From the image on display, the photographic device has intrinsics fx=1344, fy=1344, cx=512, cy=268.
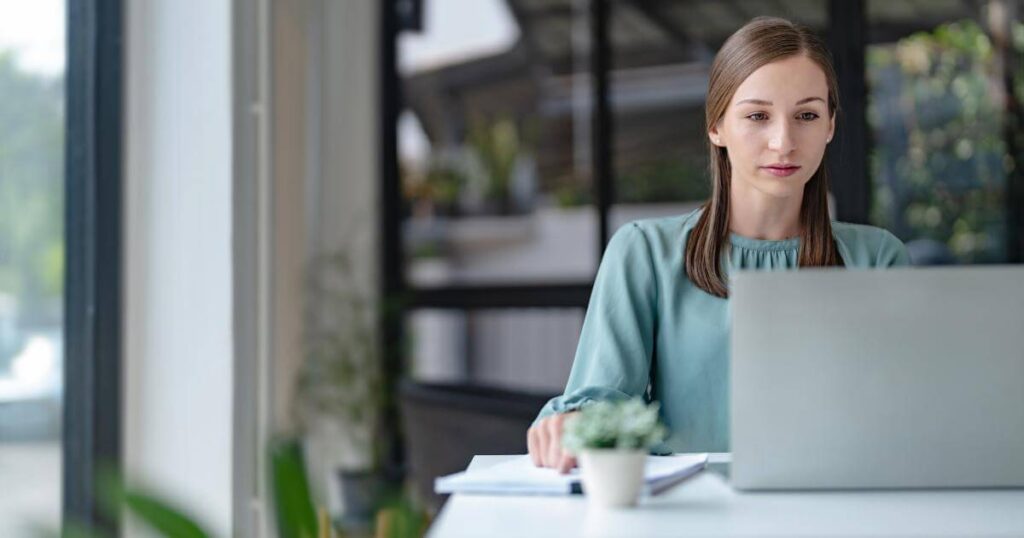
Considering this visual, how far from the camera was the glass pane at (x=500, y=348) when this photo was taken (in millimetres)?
7652

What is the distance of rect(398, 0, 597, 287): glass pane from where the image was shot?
680 cm

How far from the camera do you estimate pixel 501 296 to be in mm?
5312

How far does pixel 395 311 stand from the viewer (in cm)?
536

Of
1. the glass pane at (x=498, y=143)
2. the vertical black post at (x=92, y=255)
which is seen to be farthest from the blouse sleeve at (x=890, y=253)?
the glass pane at (x=498, y=143)

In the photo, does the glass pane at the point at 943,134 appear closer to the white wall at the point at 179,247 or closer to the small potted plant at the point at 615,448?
the white wall at the point at 179,247

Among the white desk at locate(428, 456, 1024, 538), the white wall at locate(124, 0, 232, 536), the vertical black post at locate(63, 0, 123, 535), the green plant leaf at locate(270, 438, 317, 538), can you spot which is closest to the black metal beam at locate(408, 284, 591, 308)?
the white wall at locate(124, 0, 232, 536)

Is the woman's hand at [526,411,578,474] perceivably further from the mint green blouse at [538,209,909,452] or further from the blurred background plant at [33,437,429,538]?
the blurred background plant at [33,437,429,538]

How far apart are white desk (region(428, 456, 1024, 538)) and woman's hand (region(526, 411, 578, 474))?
116 mm

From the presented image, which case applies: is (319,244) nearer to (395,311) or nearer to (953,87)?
(395,311)

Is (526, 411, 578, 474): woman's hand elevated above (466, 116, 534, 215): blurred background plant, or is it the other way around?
(466, 116, 534, 215): blurred background plant

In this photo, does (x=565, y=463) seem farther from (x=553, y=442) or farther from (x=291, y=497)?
(x=291, y=497)

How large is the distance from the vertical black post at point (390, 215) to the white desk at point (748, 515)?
394 cm

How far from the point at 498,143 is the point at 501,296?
279 centimetres

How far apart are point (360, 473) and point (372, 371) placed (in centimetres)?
73
